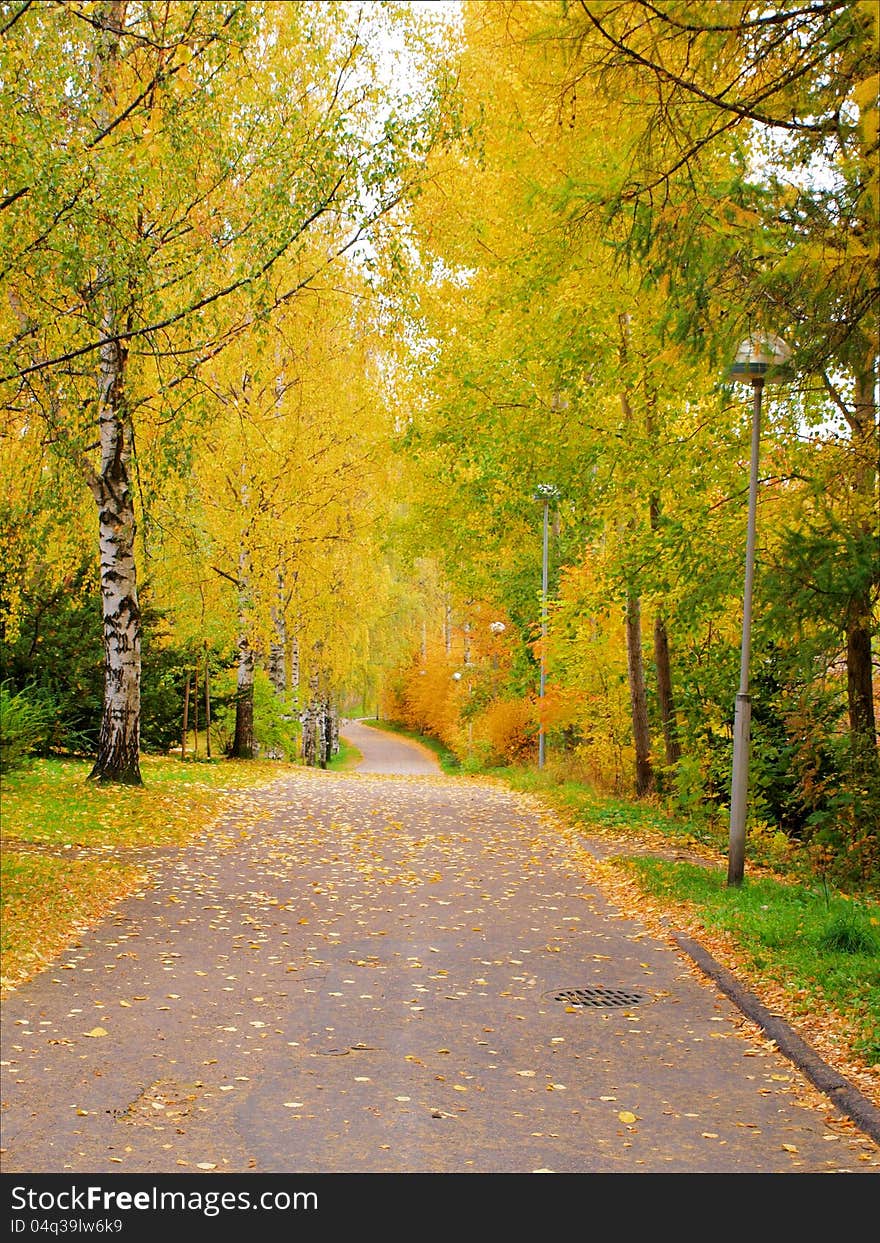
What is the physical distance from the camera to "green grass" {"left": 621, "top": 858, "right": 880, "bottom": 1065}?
661 centimetres

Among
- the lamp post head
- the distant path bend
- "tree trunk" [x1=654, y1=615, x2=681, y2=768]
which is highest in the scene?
the lamp post head

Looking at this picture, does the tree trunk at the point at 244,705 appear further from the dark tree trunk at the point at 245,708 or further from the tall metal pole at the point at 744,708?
the tall metal pole at the point at 744,708

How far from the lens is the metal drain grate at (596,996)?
276 inches

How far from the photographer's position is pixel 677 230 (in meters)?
7.29

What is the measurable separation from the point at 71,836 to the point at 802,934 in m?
7.15

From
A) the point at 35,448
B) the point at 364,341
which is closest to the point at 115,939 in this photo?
the point at 35,448

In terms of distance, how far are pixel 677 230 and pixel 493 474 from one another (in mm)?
11328

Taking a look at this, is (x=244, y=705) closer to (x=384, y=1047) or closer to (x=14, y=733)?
(x=14, y=733)

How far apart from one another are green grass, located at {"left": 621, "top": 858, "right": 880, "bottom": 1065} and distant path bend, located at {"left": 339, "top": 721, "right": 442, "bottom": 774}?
3056 cm

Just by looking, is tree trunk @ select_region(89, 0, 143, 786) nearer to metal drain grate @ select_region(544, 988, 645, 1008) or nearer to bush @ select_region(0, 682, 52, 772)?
bush @ select_region(0, 682, 52, 772)

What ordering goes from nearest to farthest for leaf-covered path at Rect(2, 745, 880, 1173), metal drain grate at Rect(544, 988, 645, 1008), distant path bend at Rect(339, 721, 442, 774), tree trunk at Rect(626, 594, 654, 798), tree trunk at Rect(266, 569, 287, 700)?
1. leaf-covered path at Rect(2, 745, 880, 1173)
2. metal drain grate at Rect(544, 988, 645, 1008)
3. tree trunk at Rect(626, 594, 654, 798)
4. tree trunk at Rect(266, 569, 287, 700)
5. distant path bend at Rect(339, 721, 442, 774)

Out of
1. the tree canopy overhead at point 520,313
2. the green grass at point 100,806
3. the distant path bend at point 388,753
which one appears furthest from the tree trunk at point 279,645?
the distant path bend at point 388,753

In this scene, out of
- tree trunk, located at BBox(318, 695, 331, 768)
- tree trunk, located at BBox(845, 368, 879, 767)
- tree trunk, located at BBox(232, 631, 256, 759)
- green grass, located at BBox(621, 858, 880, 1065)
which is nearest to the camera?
green grass, located at BBox(621, 858, 880, 1065)

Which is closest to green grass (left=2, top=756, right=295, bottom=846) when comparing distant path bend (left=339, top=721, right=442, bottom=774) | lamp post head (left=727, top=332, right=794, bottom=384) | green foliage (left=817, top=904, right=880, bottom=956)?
green foliage (left=817, top=904, right=880, bottom=956)
